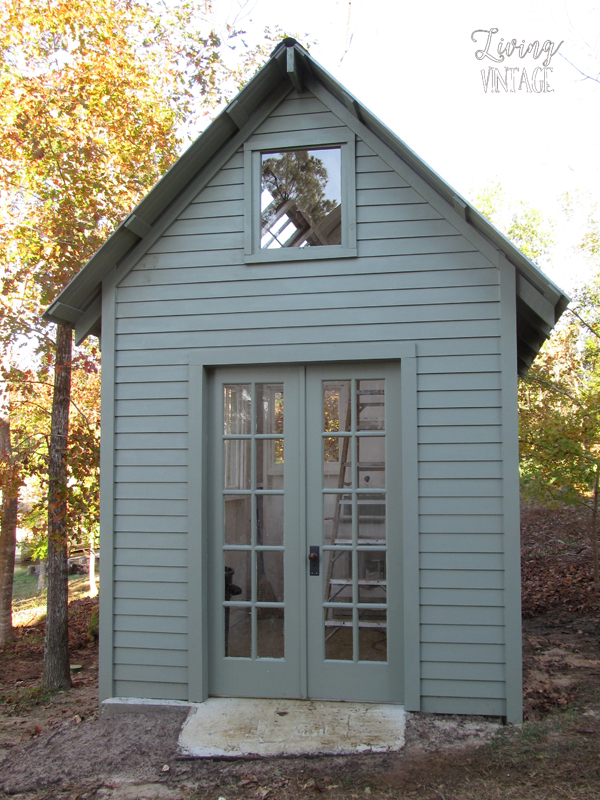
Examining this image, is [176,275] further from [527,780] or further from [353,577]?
[527,780]

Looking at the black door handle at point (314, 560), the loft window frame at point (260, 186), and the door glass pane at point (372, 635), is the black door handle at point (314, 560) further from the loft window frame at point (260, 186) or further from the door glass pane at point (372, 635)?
the loft window frame at point (260, 186)

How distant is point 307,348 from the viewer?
4.16 metres

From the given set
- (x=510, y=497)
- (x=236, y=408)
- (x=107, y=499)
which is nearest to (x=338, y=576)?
(x=510, y=497)

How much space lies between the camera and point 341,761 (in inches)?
135

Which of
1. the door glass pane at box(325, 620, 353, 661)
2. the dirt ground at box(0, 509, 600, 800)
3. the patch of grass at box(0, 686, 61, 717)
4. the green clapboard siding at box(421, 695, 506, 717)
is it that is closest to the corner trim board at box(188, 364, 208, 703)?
the dirt ground at box(0, 509, 600, 800)

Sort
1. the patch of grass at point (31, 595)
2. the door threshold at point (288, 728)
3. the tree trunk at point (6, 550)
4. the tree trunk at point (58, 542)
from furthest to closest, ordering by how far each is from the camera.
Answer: the patch of grass at point (31, 595), the tree trunk at point (6, 550), the tree trunk at point (58, 542), the door threshold at point (288, 728)

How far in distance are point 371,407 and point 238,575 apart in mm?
1551

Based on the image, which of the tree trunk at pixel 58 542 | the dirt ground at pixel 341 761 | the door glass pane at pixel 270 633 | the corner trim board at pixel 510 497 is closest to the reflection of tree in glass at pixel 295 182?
the corner trim board at pixel 510 497

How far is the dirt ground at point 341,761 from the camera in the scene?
3.20 meters

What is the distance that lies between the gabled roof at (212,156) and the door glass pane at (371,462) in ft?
4.66

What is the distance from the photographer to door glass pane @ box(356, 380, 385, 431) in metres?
4.14

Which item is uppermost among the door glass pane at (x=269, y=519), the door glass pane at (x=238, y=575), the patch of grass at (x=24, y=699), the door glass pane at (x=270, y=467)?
the door glass pane at (x=270, y=467)

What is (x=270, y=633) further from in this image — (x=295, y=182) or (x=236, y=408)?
(x=295, y=182)

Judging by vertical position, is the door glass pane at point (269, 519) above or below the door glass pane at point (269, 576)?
above
